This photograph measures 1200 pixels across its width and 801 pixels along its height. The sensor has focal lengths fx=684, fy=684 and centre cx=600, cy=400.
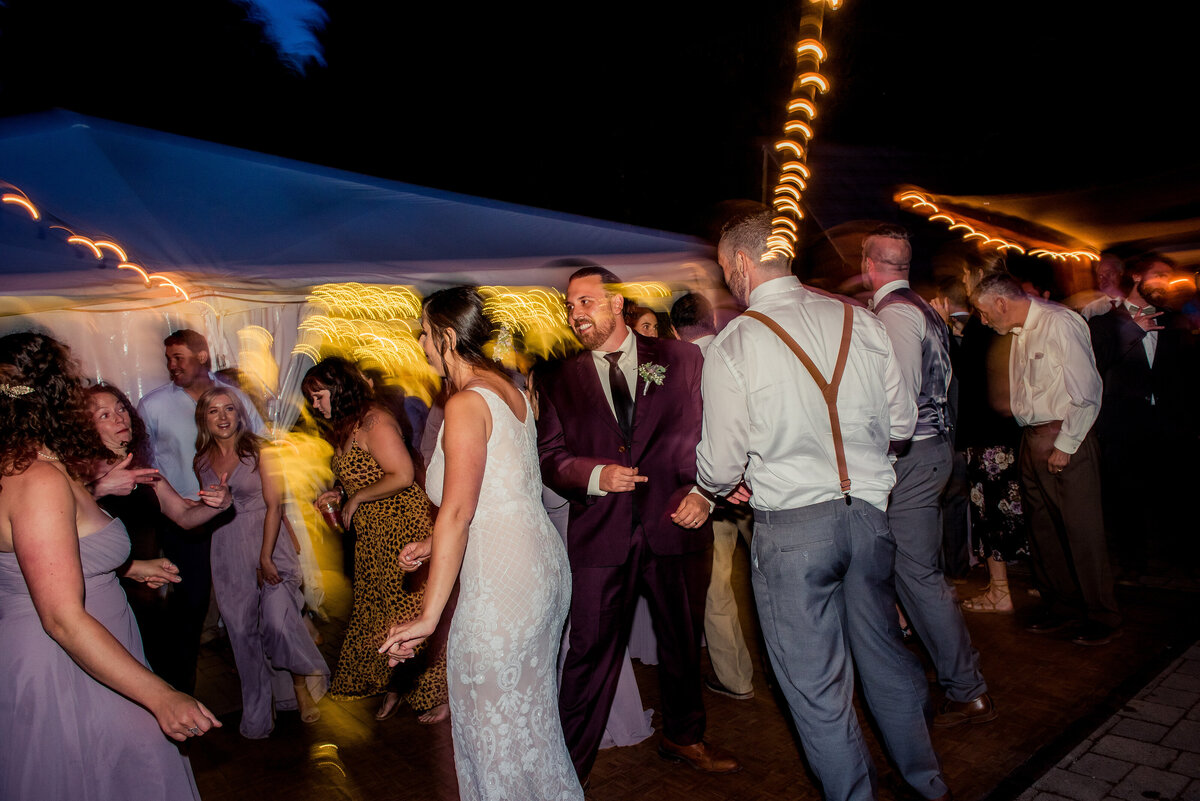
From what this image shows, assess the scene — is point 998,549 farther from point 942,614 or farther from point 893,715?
point 893,715

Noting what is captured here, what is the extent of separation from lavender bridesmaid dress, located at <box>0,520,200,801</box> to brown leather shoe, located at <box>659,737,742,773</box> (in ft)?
6.71

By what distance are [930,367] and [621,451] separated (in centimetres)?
157

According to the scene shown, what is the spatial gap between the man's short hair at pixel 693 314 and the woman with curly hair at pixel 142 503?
267cm

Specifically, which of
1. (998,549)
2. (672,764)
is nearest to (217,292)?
(672,764)

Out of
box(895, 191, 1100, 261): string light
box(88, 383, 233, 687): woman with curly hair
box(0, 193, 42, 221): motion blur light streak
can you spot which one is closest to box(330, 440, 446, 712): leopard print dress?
box(88, 383, 233, 687): woman with curly hair

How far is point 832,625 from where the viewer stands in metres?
2.39

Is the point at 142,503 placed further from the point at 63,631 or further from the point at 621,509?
the point at 621,509

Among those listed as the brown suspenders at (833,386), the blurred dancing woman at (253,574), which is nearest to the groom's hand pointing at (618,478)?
the brown suspenders at (833,386)

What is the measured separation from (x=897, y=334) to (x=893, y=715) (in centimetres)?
161

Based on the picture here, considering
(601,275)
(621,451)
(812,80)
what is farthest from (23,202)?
(812,80)

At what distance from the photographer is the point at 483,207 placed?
6.28m

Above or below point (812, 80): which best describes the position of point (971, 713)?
below

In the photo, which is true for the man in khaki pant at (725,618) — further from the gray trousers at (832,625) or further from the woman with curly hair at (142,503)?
the woman with curly hair at (142,503)

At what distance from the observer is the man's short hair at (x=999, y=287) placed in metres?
4.18
